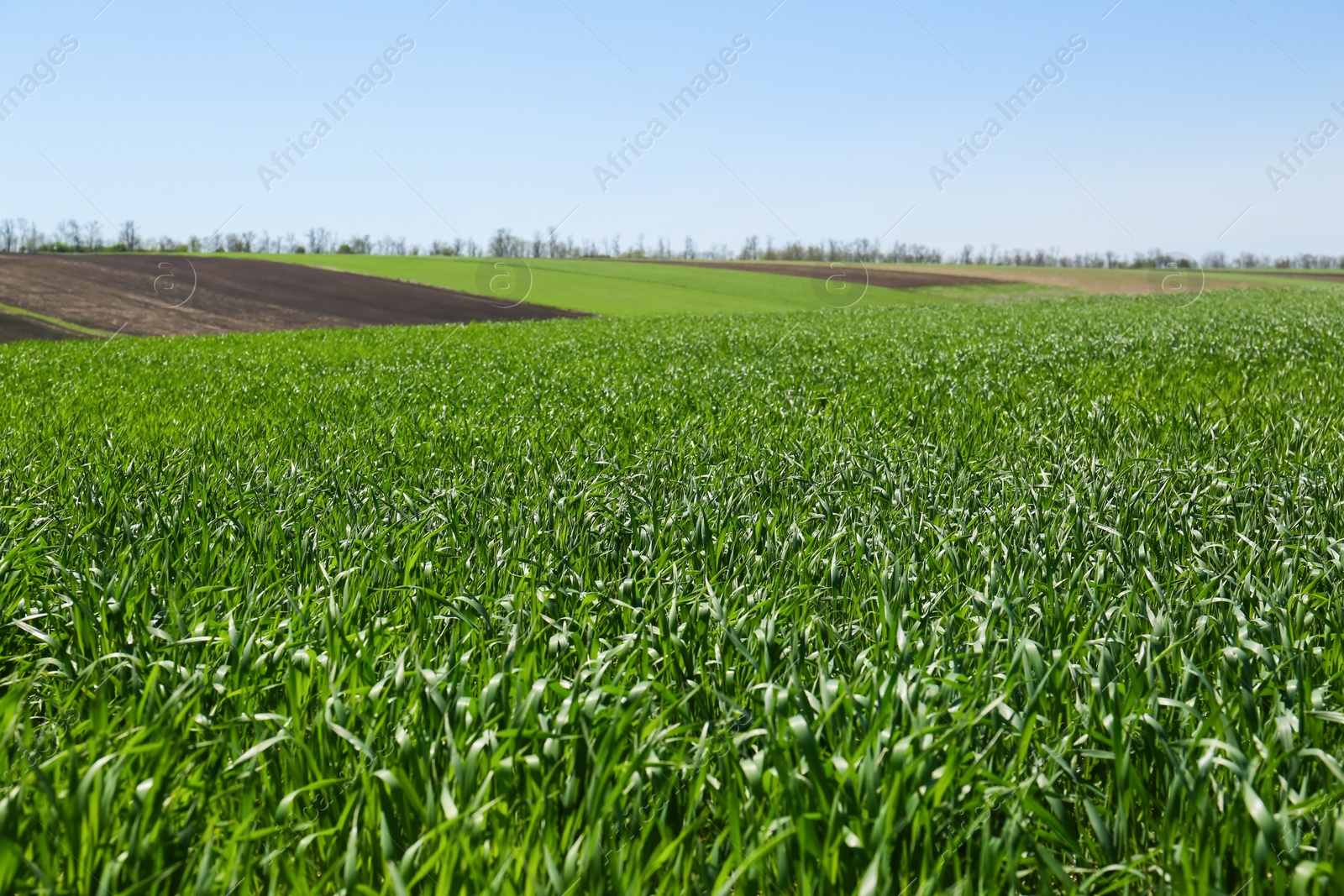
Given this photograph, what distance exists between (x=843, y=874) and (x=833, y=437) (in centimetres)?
563

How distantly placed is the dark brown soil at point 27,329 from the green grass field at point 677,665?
29522 mm

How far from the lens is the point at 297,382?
12281 millimetres

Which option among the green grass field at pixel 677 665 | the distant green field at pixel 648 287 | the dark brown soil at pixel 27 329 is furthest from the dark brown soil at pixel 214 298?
the green grass field at pixel 677 665

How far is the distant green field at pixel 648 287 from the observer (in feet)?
182

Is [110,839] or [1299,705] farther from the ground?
[1299,705]

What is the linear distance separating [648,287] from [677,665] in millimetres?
64570

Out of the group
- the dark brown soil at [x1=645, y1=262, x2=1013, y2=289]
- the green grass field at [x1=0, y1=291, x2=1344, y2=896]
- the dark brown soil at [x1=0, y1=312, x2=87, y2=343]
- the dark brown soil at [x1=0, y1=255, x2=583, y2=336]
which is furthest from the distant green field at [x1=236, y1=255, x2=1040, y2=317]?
the green grass field at [x1=0, y1=291, x2=1344, y2=896]

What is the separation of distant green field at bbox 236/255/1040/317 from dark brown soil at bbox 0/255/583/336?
4.46 m

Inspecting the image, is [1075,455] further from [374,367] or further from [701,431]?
[374,367]

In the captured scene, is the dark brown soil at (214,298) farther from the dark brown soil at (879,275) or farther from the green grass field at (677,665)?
the dark brown soil at (879,275)

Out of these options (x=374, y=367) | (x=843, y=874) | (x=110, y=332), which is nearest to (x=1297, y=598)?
(x=843, y=874)

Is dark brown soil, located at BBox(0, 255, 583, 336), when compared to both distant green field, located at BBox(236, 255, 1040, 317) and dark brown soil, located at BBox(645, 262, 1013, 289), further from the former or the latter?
dark brown soil, located at BBox(645, 262, 1013, 289)

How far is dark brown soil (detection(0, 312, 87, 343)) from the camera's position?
30114mm

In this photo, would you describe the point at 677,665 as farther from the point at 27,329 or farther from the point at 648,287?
the point at 648,287
